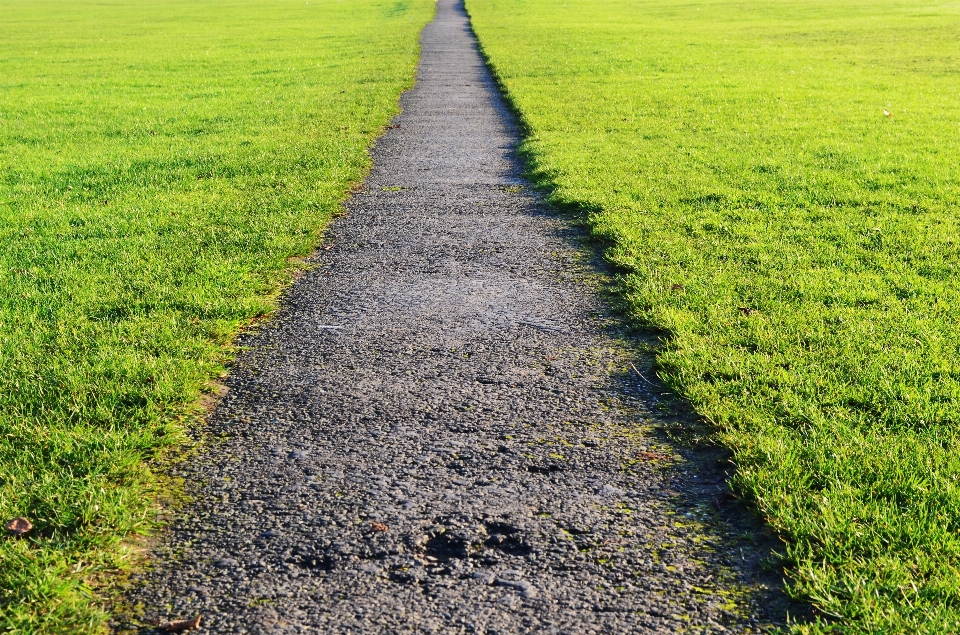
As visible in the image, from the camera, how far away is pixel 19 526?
2951mm

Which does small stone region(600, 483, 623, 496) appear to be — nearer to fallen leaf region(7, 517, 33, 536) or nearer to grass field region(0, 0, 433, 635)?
grass field region(0, 0, 433, 635)

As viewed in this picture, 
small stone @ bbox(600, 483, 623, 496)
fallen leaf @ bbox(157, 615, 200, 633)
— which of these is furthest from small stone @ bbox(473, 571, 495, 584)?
fallen leaf @ bbox(157, 615, 200, 633)

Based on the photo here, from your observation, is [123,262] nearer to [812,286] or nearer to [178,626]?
[178,626]

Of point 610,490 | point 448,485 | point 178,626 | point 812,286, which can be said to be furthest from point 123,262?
point 812,286

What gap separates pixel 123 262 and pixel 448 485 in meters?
3.81

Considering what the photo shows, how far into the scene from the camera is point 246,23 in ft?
133

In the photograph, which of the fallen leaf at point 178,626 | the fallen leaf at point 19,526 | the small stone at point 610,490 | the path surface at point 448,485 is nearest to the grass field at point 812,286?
the path surface at point 448,485

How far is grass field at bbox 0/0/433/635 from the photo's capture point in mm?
3037

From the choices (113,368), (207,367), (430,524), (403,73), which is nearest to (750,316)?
(430,524)

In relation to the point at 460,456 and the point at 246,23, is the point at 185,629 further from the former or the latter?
the point at 246,23

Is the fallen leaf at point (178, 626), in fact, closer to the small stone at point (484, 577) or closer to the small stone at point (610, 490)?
the small stone at point (484, 577)

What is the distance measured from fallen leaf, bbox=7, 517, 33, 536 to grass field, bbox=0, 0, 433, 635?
39 mm

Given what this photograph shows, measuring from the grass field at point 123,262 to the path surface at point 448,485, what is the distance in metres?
0.26

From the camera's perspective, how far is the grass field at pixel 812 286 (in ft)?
9.41
